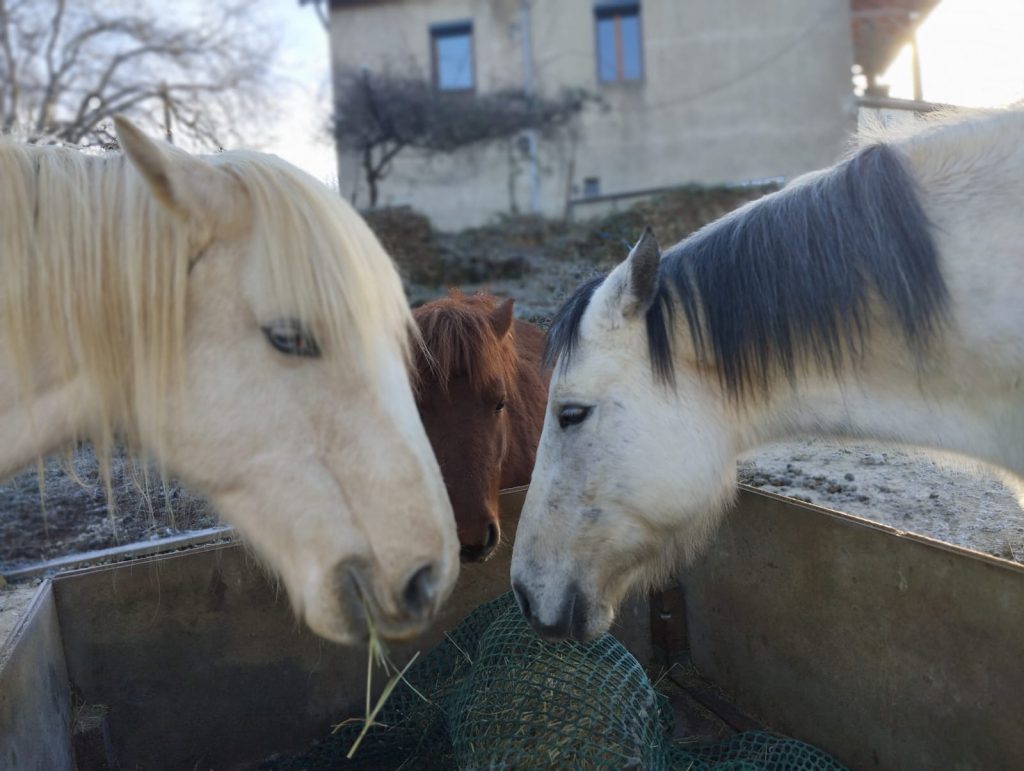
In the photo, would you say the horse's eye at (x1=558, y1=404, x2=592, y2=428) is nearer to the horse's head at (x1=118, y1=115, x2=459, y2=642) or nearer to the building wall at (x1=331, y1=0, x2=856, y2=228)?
the horse's head at (x1=118, y1=115, x2=459, y2=642)

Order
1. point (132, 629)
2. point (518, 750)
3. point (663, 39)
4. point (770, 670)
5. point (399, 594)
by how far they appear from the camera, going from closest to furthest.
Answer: point (399, 594) < point (518, 750) < point (132, 629) < point (770, 670) < point (663, 39)

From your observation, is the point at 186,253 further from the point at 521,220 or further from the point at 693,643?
the point at 521,220

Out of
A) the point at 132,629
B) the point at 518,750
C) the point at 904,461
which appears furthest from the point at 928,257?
the point at 904,461

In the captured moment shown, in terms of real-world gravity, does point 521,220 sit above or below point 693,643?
above

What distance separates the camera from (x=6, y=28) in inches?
617

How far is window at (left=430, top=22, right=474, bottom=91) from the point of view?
19.7 meters

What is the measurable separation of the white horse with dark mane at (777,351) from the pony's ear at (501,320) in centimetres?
75

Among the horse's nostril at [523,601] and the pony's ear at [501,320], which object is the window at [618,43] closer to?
the pony's ear at [501,320]

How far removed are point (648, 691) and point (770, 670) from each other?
693mm

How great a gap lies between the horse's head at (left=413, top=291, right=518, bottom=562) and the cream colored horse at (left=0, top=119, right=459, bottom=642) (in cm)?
118

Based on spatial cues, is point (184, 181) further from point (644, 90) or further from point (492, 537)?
point (644, 90)

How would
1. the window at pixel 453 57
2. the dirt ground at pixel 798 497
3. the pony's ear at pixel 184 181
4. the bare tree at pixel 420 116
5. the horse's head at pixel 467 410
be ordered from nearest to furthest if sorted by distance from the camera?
the pony's ear at pixel 184 181, the horse's head at pixel 467 410, the dirt ground at pixel 798 497, the bare tree at pixel 420 116, the window at pixel 453 57

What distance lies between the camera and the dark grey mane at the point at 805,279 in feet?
6.72

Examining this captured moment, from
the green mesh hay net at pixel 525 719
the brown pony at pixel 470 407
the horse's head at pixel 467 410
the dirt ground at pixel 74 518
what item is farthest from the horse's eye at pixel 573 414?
the dirt ground at pixel 74 518
